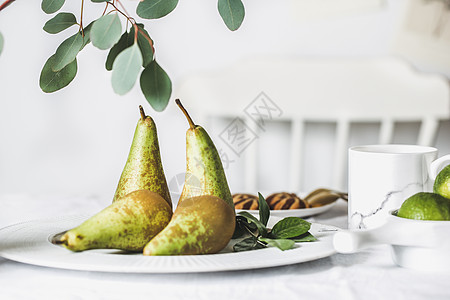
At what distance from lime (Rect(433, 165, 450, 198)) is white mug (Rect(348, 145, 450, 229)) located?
60 mm

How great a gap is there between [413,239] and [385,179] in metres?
0.13

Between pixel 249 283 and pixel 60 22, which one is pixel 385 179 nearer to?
pixel 249 283

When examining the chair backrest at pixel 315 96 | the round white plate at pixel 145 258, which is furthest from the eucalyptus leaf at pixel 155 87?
the chair backrest at pixel 315 96

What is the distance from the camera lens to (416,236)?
0.46 metres

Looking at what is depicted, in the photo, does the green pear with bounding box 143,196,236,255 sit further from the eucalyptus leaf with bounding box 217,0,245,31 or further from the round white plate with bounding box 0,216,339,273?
the eucalyptus leaf with bounding box 217,0,245,31

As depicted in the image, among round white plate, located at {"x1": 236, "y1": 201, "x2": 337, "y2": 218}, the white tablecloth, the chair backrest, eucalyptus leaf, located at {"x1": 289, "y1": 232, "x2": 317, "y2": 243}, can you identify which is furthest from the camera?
the chair backrest

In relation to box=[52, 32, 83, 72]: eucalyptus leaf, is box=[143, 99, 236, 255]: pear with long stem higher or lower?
lower

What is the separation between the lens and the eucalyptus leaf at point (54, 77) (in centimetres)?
57

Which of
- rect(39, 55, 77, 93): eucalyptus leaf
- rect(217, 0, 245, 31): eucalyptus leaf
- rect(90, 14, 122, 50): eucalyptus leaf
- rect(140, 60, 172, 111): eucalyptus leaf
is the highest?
rect(217, 0, 245, 31): eucalyptus leaf

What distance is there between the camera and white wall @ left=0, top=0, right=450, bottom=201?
5.24 feet

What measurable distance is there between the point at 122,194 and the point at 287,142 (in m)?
1.10

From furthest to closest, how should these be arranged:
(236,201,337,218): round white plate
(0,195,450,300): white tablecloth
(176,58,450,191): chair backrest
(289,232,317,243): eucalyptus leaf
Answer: (176,58,450,191): chair backrest
(236,201,337,218): round white plate
(289,232,317,243): eucalyptus leaf
(0,195,450,300): white tablecloth

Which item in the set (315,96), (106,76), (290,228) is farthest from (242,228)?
(106,76)

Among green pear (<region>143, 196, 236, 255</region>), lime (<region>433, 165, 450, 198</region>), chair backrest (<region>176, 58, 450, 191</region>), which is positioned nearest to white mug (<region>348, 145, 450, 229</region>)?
lime (<region>433, 165, 450, 198</region>)
